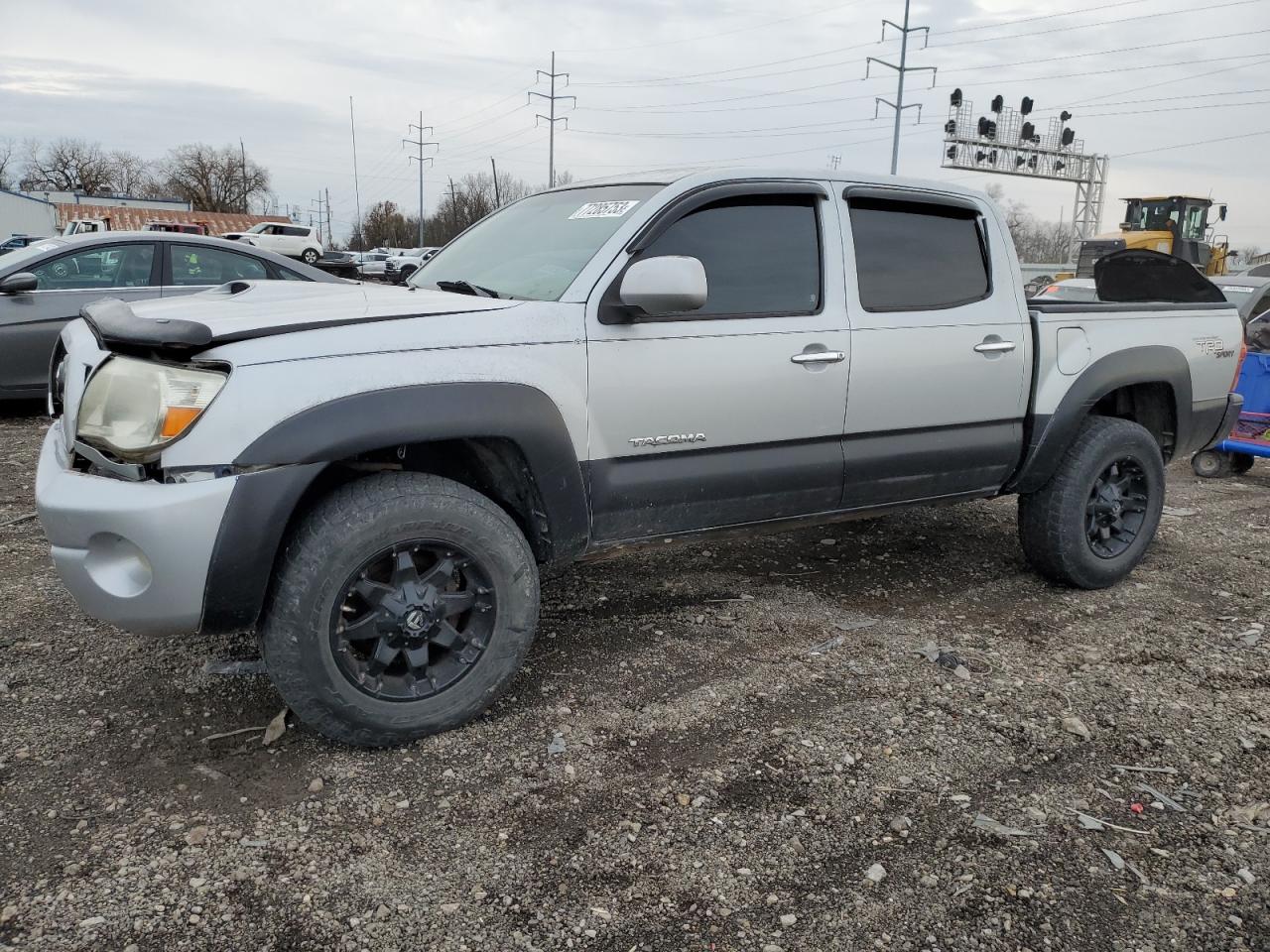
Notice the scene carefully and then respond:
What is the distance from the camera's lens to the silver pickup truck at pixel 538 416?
102 inches

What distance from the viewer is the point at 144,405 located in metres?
2.61

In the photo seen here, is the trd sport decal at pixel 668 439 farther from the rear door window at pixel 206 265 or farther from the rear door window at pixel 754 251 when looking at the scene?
the rear door window at pixel 206 265

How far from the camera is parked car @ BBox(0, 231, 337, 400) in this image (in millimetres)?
7266

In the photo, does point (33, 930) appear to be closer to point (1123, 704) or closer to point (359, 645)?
point (359, 645)

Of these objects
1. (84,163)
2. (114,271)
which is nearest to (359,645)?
(114,271)

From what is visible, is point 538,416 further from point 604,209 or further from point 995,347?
point 995,347

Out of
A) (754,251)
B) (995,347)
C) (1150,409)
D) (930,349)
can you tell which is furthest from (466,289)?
(1150,409)

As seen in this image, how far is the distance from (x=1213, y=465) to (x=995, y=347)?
4742 millimetres

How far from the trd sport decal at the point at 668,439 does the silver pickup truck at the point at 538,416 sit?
12 mm

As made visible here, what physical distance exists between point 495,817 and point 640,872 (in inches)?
18.4

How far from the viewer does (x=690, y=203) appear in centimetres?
339

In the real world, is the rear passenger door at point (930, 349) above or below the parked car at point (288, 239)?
below

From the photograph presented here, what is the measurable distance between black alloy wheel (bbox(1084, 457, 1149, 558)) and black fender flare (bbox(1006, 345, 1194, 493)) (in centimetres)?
35

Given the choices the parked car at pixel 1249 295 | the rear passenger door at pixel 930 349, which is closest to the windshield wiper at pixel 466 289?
the rear passenger door at pixel 930 349
